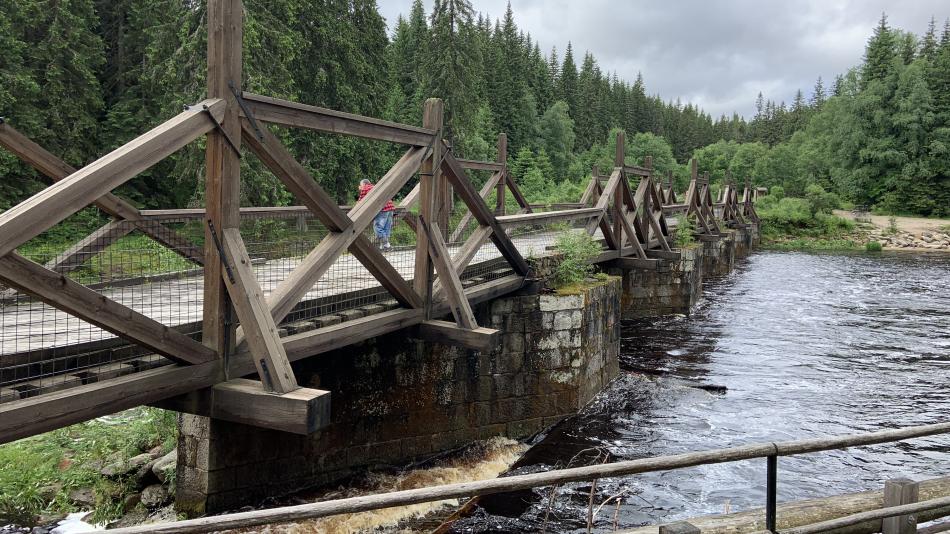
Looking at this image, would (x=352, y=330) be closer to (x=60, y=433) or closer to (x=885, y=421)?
(x=60, y=433)

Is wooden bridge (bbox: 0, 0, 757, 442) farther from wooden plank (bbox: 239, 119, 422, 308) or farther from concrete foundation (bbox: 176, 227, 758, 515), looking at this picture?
concrete foundation (bbox: 176, 227, 758, 515)

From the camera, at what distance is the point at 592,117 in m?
82.3

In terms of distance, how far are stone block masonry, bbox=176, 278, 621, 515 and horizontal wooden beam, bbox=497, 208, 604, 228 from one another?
0.97m

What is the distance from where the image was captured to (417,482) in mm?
7812

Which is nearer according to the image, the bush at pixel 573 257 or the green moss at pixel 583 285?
the green moss at pixel 583 285

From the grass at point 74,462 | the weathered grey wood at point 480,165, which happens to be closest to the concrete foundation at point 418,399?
the grass at point 74,462

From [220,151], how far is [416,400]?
14.1 ft

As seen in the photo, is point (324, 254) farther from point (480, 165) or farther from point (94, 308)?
point (480, 165)

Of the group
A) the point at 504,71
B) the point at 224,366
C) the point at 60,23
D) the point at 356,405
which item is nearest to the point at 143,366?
the point at 224,366

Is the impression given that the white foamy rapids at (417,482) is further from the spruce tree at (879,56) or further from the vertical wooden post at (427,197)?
the spruce tree at (879,56)

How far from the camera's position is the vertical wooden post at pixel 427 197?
732 centimetres

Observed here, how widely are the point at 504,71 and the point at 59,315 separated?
59832mm

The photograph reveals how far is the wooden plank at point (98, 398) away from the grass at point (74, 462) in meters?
3.17

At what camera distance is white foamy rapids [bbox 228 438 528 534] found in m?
6.55
